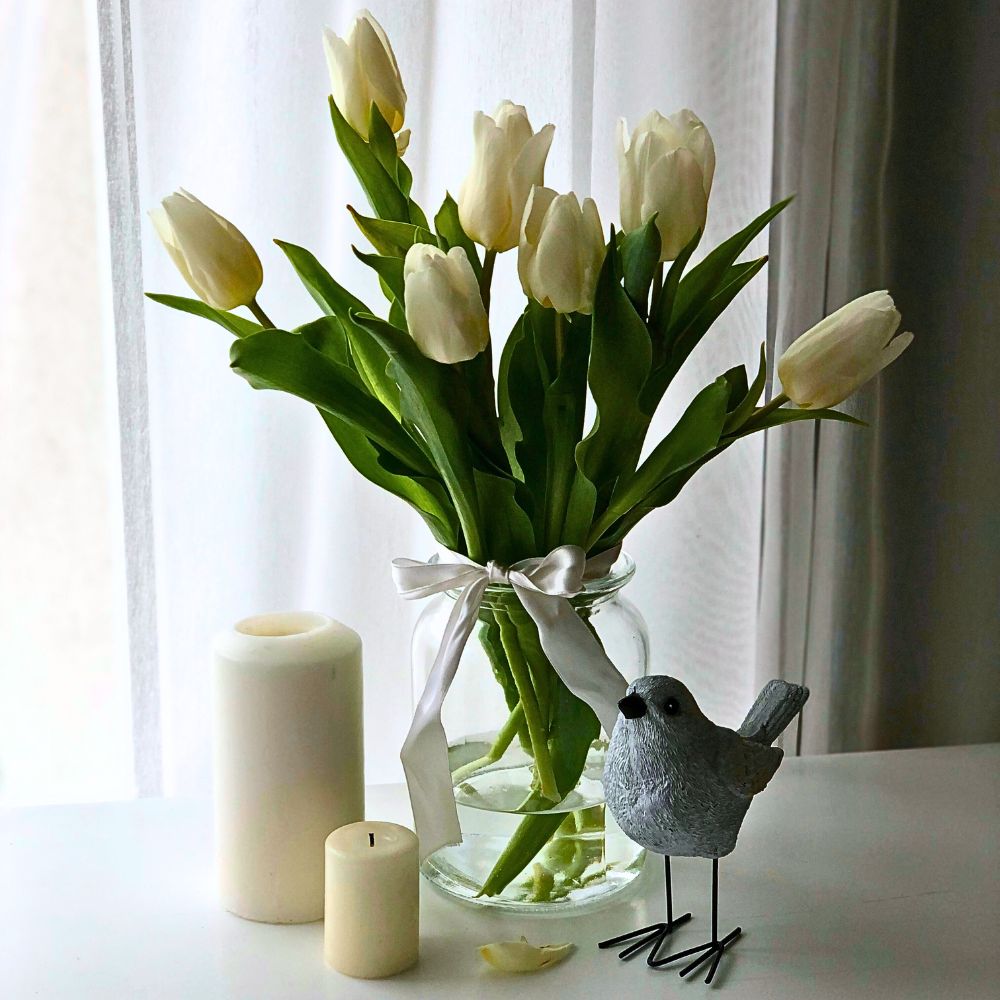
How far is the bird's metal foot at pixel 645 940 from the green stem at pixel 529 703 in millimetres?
89

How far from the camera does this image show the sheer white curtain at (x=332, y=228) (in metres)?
0.93

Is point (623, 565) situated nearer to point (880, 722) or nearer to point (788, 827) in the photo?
point (788, 827)

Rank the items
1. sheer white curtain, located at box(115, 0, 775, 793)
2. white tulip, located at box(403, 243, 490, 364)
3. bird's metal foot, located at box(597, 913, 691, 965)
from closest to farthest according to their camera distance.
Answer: white tulip, located at box(403, 243, 490, 364), bird's metal foot, located at box(597, 913, 691, 965), sheer white curtain, located at box(115, 0, 775, 793)

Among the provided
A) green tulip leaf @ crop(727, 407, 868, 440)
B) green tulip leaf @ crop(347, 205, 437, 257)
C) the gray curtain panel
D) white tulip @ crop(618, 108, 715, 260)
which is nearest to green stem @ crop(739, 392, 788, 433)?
green tulip leaf @ crop(727, 407, 868, 440)

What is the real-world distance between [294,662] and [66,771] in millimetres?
541

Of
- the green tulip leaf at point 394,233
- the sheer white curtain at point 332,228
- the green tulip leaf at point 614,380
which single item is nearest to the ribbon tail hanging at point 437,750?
the green tulip leaf at point 614,380

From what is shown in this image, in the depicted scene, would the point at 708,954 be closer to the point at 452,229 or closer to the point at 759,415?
the point at 759,415

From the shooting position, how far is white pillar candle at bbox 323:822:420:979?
670 mm

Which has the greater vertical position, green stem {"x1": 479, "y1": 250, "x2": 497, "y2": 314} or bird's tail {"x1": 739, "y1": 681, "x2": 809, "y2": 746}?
green stem {"x1": 479, "y1": 250, "x2": 497, "y2": 314}

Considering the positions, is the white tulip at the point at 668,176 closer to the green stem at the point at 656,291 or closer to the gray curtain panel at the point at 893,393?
the green stem at the point at 656,291

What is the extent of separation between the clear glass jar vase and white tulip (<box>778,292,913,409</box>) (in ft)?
0.52

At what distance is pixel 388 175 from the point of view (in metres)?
0.72

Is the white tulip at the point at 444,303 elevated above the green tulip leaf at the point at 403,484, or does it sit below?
above

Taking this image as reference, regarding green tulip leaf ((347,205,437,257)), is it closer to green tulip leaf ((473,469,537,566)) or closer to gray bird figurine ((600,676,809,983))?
green tulip leaf ((473,469,537,566))
